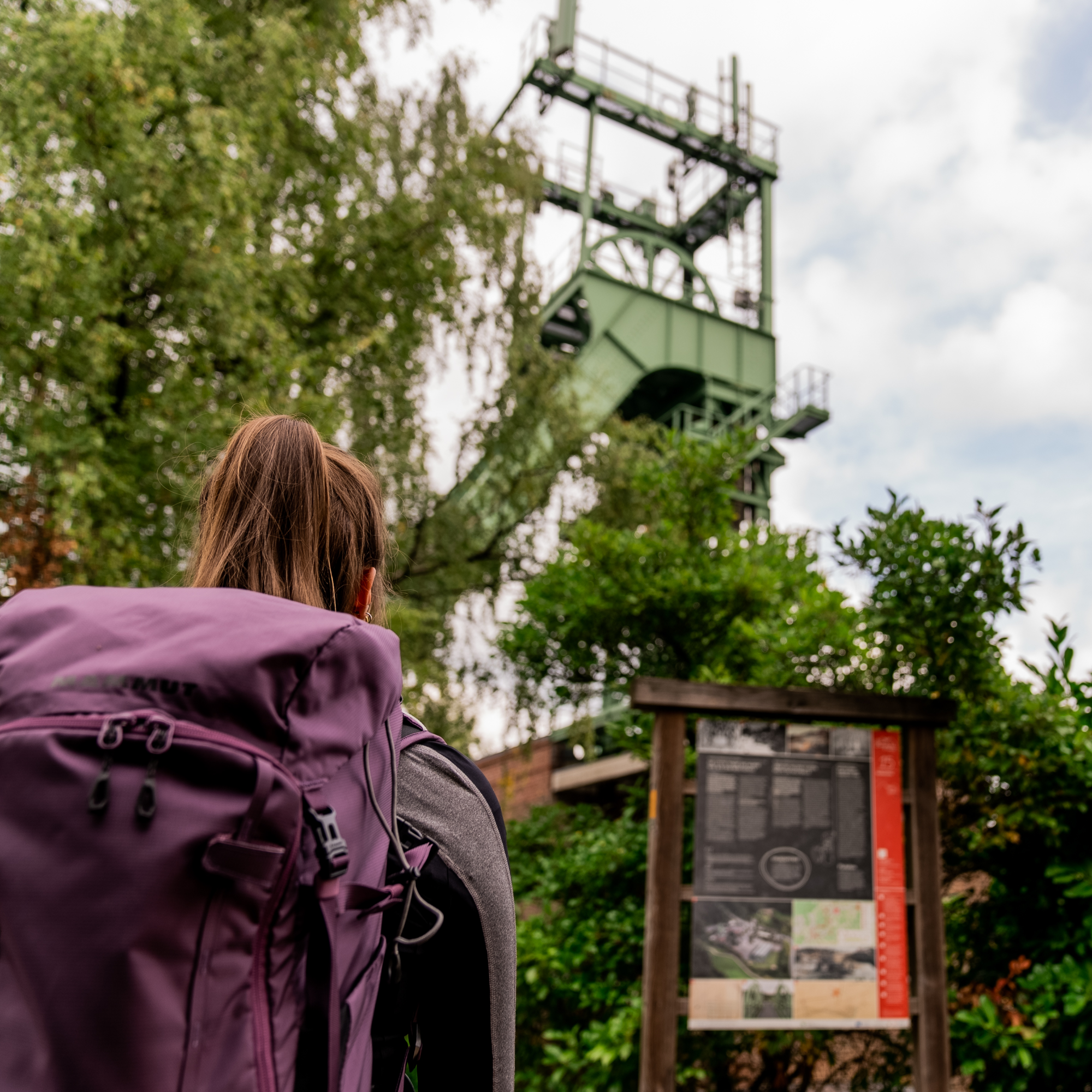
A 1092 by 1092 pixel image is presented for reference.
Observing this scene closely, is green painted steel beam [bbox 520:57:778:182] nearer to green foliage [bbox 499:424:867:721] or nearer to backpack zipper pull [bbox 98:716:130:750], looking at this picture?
green foliage [bbox 499:424:867:721]

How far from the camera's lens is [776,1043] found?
4.81m

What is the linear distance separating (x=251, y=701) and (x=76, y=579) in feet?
16.6

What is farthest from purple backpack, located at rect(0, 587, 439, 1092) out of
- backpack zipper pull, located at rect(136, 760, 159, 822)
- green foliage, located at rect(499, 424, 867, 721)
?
green foliage, located at rect(499, 424, 867, 721)

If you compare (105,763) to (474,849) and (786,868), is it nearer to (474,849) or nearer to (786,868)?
(474,849)

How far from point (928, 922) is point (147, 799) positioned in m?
4.17

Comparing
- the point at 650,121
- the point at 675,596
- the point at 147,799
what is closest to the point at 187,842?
the point at 147,799

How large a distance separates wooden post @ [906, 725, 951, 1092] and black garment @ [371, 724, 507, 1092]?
11.6ft

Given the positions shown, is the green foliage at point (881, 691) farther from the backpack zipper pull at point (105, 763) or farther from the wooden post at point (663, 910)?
the backpack zipper pull at point (105, 763)

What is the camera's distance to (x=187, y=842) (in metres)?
0.95

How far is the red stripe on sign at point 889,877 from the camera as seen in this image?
4.20 meters

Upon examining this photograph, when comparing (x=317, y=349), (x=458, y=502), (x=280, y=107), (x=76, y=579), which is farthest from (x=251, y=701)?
(x=458, y=502)

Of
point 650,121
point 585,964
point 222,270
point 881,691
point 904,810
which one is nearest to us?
point 904,810

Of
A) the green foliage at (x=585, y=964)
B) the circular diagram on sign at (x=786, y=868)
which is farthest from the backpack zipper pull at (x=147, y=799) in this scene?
the green foliage at (x=585, y=964)

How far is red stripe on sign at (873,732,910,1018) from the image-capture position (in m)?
4.20
